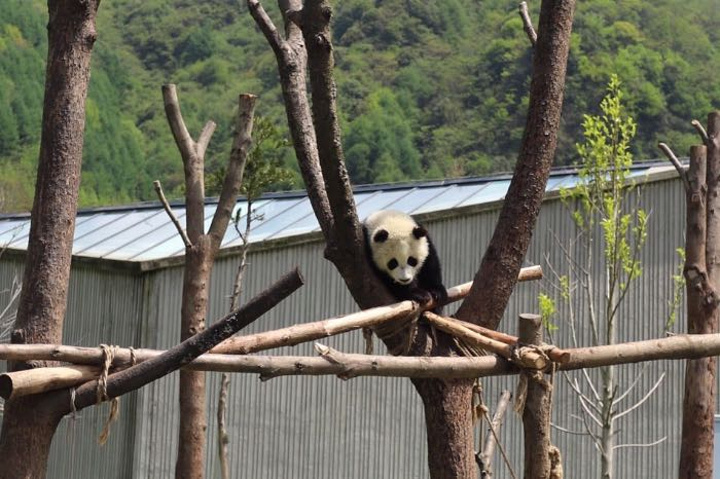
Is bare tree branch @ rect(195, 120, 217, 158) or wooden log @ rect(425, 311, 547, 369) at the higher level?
bare tree branch @ rect(195, 120, 217, 158)

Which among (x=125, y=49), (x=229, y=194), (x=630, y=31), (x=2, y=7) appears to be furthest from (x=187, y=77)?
(x=229, y=194)

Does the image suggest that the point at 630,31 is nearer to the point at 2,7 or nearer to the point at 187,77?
the point at 187,77

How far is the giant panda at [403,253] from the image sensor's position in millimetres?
6898

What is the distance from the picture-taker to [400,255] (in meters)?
7.29

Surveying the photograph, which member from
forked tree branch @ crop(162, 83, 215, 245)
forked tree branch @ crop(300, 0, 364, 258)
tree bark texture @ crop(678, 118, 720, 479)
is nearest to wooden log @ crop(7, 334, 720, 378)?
forked tree branch @ crop(300, 0, 364, 258)

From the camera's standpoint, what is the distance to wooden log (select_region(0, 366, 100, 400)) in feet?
14.9

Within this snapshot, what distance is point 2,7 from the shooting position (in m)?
54.9

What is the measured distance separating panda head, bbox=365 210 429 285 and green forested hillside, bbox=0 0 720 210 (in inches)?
1325

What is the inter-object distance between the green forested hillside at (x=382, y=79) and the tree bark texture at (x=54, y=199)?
→ 35.6 meters

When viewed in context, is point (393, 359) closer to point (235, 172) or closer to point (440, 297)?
point (440, 297)

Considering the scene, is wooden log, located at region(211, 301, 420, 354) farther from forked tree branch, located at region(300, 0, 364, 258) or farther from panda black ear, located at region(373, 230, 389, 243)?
panda black ear, located at region(373, 230, 389, 243)

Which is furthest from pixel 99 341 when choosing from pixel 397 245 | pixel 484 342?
pixel 484 342

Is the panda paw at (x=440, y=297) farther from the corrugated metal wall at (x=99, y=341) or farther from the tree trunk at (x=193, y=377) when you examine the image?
the corrugated metal wall at (x=99, y=341)

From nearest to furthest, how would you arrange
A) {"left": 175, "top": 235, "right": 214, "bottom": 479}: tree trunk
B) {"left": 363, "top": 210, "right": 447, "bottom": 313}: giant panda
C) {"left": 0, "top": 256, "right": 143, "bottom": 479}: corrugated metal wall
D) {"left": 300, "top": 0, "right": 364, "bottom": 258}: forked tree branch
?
{"left": 300, "top": 0, "right": 364, "bottom": 258}: forked tree branch → {"left": 363, "top": 210, "right": 447, "bottom": 313}: giant panda → {"left": 175, "top": 235, "right": 214, "bottom": 479}: tree trunk → {"left": 0, "top": 256, "right": 143, "bottom": 479}: corrugated metal wall
